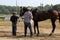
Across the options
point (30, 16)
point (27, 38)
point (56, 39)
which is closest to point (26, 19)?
point (30, 16)

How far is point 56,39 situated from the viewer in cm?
1377

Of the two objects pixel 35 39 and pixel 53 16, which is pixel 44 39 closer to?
pixel 35 39

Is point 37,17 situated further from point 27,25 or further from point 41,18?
point 27,25

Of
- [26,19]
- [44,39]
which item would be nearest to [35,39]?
[44,39]

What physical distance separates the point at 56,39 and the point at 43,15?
2.89 metres

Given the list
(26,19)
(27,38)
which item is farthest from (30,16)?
(27,38)

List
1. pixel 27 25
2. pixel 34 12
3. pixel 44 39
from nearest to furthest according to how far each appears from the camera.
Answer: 1. pixel 44 39
2. pixel 27 25
3. pixel 34 12

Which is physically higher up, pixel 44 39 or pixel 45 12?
pixel 45 12

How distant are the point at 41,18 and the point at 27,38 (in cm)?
270

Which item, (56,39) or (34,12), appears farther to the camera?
(34,12)

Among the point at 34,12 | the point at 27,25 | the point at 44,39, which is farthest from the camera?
the point at 34,12

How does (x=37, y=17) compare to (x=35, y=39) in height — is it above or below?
above

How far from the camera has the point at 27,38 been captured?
14141 mm

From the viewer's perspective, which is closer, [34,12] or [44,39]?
[44,39]
